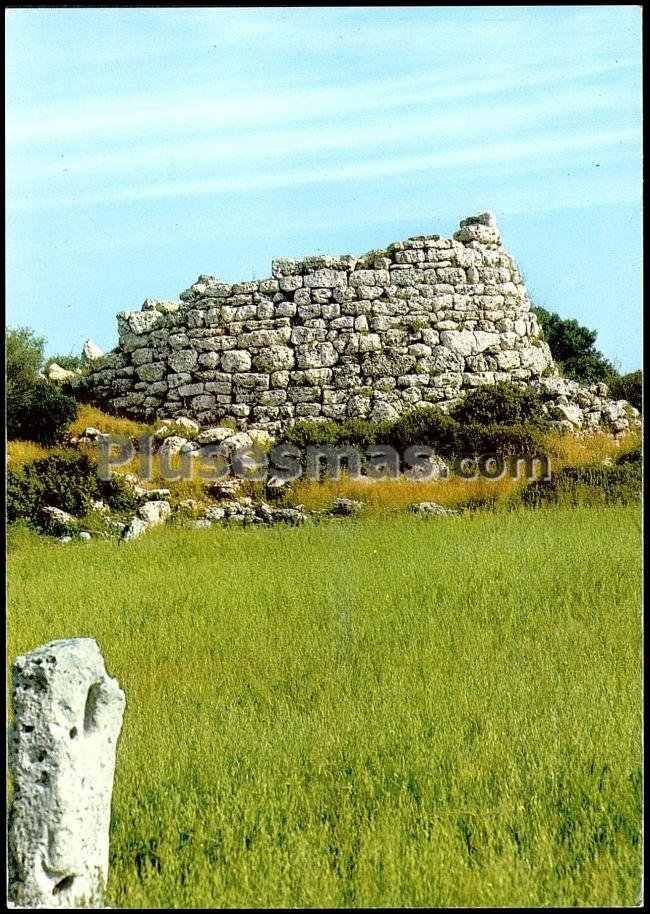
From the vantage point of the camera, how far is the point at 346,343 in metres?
19.2

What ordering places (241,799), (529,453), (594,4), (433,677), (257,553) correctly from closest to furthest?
(594,4), (241,799), (433,677), (257,553), (529,453)

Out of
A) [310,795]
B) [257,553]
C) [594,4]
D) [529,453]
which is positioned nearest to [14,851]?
[310,795]

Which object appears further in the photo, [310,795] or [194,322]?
[194,322]

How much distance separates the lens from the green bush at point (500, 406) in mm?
18188

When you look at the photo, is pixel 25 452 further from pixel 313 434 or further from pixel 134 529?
pixel 313 434

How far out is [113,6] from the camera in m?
3.31

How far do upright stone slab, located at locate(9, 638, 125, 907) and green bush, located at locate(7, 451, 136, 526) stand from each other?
11.4m

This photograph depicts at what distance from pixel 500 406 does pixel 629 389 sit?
3.02 m

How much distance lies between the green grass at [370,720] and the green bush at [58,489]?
132 inches

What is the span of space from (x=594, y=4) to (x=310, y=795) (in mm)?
3415

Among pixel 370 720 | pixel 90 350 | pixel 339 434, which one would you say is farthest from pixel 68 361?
pixel 370 720

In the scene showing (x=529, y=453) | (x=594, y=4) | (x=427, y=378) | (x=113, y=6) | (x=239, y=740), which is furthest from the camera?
(x=427, y=378)

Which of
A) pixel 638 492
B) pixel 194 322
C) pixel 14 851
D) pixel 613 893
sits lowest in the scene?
pixel 613 893

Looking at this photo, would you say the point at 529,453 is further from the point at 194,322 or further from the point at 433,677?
the point at 433,677
